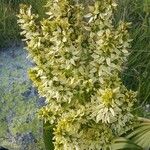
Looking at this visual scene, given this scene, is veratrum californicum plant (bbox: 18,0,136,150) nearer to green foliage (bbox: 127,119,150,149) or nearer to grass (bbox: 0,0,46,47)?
green foliage (bbox: 127,119,150,149)

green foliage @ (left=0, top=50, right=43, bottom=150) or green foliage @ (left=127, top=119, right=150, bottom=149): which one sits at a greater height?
green foliage @ (left=127, top=119, right=150, bottom=149)

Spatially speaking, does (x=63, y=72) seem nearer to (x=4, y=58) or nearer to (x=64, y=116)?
(x=64, y=116)

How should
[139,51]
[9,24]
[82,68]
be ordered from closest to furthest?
[82,68] < [139,51] < [9,24]

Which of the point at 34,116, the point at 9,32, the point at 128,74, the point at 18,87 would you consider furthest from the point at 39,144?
the point at 9,32

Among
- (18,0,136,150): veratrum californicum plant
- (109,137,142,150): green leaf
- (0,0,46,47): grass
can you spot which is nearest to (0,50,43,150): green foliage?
(0,0,46,47): grass

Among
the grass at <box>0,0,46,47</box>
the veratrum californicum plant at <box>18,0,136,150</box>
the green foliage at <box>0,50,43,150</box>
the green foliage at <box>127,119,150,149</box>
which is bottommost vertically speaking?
the green foliage at <box>0,50,43,150</box>

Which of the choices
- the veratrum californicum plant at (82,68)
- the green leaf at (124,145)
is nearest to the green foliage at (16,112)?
the green leaf at (124,145)

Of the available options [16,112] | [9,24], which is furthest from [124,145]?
[9,24]

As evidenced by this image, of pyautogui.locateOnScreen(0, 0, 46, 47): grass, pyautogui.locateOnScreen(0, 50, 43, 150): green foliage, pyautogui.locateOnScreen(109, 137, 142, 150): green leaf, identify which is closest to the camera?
pyautogui.locateOnScreen(109, 137, 142, 150): green leaf

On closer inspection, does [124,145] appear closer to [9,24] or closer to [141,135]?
[141,135]
